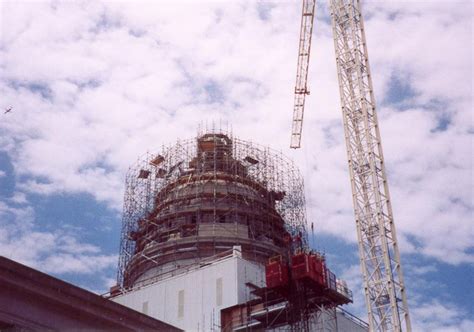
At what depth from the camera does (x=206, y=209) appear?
248ft

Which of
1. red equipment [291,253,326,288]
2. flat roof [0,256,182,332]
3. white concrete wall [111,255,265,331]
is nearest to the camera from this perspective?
flat roof [0,256,182,332]

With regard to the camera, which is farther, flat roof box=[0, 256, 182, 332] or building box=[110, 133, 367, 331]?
building box=[110, 133, 367, 331]

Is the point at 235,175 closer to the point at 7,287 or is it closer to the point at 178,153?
the point at 178,153

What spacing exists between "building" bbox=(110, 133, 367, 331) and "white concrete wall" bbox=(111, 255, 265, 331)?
0.10 metres

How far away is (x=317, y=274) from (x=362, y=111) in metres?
23.5

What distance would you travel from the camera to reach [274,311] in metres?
58.9

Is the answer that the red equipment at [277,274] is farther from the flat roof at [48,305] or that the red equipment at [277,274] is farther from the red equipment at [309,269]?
the flat roof at [48,305]

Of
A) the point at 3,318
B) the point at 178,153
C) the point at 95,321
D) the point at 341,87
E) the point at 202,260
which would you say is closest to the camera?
the point at 3,318

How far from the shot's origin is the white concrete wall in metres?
61.2

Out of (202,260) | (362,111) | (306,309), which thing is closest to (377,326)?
(306,309)

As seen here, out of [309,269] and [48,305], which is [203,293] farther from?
[48,305]

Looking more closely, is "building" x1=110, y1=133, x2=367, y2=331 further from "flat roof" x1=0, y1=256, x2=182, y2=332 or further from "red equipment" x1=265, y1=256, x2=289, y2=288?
"flat roof" x1=0, y1=256, x2=182, y2=332

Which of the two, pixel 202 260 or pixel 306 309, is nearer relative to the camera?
pixel 306 309

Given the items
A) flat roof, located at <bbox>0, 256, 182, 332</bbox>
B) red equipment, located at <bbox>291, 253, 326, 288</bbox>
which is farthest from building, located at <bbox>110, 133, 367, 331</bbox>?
flat roof, located at <bbox>0, 256, 182, 332</bbox>
